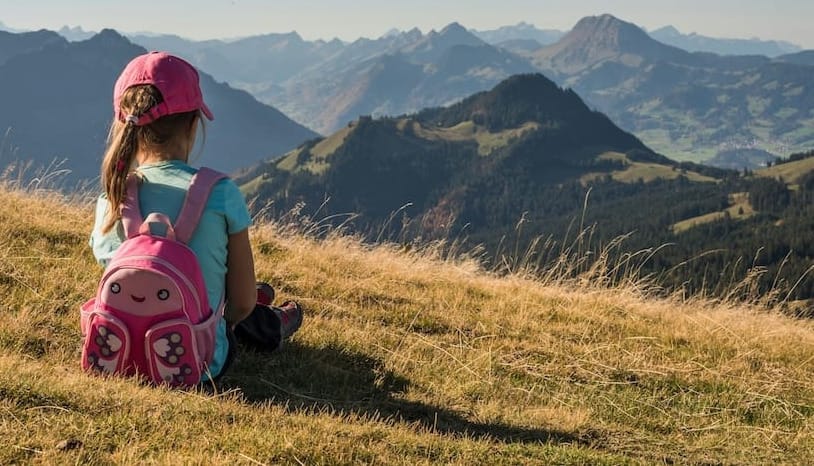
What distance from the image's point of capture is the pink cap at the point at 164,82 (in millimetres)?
4024

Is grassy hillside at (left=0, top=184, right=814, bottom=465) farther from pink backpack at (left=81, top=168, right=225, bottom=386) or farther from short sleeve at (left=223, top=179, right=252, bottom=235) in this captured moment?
short sleeve at (left=223, top=179, right=252, bottom=235)

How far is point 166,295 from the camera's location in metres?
4.02

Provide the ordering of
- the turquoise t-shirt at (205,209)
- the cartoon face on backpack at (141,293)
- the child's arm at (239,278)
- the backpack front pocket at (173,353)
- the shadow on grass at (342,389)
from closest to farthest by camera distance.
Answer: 1. the cartoon face on backpack at (141,293)
2. the backpack front pocket at (173,353)
3. the turquoise t-shirt at (205,209)
4. the child's arm at (239,278)
5. the shadow on grass at (342,389)

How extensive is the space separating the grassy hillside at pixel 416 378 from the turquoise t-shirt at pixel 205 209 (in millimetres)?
886

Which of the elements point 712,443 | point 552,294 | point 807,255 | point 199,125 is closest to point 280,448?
point 199,125

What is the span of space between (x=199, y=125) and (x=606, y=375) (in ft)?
14.5

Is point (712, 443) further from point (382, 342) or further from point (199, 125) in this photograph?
point (199, 125)

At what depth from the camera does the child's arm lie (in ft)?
14.6

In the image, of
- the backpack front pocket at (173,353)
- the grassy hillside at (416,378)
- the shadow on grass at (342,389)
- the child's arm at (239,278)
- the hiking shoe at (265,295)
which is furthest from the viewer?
the hiking shoe at (265,295)

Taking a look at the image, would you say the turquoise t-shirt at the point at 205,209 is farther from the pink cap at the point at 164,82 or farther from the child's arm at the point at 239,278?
the pink cap at the point at 164,82

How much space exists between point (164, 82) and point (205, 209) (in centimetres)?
83

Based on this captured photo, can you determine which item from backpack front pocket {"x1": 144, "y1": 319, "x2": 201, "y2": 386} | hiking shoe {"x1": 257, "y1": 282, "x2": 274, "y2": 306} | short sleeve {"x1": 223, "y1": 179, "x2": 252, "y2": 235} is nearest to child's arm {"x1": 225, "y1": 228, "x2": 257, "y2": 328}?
short sleeve {"x1": 223, "y1": 179, "x2": 252, "y2": 235}

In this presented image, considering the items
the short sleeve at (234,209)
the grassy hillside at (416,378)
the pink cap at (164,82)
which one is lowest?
the grassy hillside at (416,378)

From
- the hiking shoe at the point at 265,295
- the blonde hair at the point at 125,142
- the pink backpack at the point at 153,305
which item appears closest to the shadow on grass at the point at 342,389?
the hiking shoe at the point at 265,295
